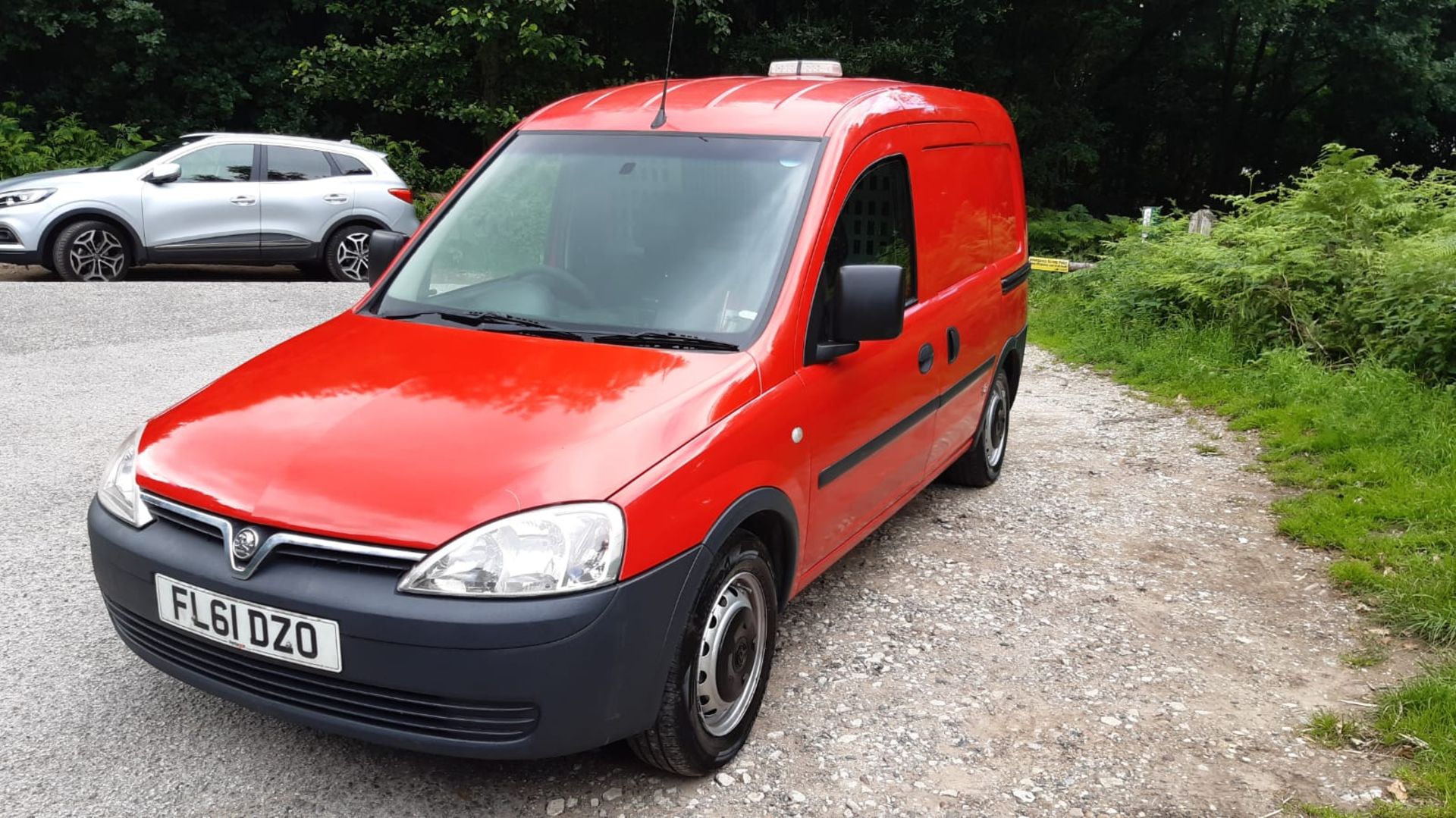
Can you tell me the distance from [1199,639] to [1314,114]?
94.3ft

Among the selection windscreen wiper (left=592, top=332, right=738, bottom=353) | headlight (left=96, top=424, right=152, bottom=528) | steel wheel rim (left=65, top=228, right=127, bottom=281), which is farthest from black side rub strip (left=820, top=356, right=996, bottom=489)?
steel wheel rim (left=65, top=228, right=127, bottom=281)

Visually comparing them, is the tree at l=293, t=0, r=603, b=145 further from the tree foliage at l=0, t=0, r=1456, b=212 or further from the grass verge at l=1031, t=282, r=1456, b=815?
the grass verge at l=1031, t=282, r=1456, b=815

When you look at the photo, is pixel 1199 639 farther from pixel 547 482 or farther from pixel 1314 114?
pixel 1314 114

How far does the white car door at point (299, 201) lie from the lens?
12.7 metres

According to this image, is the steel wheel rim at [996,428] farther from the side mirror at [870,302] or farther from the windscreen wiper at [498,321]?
the windscreen wiper at [498,321]

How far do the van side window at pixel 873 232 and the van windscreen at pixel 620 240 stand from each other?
20 centimetres

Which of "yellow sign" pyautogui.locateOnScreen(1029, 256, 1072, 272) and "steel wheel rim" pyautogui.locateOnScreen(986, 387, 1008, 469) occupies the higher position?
"steel wheel rim" pyautogui.locateOnScreen(986, 387, 1008, 469)

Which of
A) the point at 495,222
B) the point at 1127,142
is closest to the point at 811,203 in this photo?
the point at 495,222

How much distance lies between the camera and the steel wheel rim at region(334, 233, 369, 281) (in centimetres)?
1321

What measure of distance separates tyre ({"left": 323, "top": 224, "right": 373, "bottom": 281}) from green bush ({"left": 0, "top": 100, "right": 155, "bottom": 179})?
422 centimetres

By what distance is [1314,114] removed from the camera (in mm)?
28688

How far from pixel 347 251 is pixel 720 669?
11201mm

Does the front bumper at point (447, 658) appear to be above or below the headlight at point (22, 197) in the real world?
above

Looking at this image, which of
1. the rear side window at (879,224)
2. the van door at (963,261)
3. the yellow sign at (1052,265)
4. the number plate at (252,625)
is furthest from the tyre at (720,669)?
the yellow sign at (1052,265)
